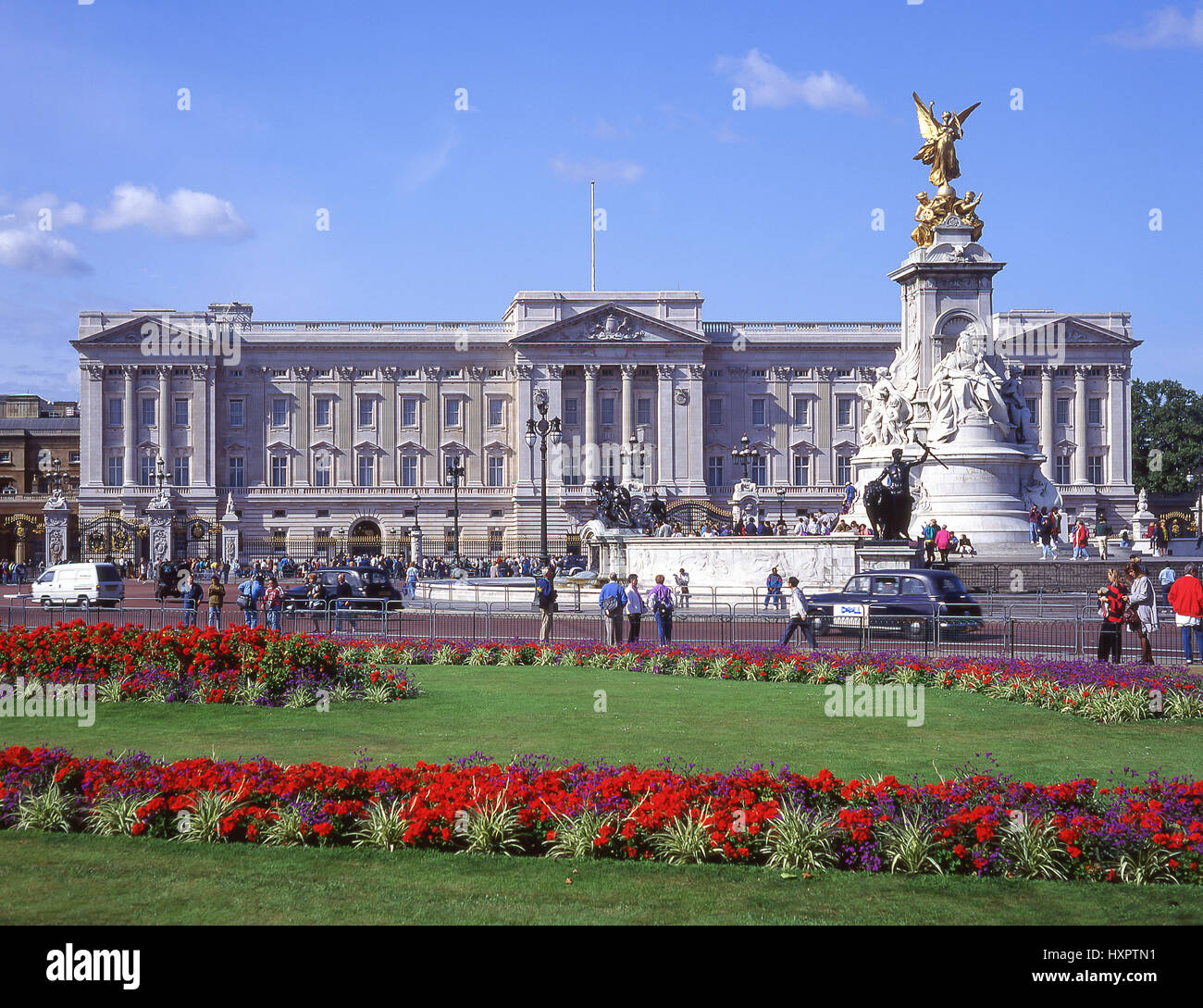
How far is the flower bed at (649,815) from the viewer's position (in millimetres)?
7691

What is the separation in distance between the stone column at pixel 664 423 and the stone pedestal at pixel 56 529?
4122 centimetres

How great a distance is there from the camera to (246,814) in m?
8.20

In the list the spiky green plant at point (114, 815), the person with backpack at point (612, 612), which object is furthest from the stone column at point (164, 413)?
the spiky green plant at point (114, 815)

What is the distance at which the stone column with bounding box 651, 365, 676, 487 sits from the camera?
293 ft

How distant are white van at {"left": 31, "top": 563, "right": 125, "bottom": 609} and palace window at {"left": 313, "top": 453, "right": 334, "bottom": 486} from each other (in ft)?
162

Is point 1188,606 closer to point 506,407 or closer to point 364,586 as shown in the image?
point 364,586

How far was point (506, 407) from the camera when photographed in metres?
91.2

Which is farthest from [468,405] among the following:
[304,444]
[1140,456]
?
[1140,456]

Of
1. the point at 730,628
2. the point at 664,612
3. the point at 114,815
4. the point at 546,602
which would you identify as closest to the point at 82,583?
the point at 546,602

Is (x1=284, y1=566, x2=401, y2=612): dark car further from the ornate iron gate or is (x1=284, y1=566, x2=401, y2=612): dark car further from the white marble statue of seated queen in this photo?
the ornate iron gate

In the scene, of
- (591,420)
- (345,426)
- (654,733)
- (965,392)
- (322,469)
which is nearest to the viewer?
(654,733)

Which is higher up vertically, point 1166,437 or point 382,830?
point 1166,437

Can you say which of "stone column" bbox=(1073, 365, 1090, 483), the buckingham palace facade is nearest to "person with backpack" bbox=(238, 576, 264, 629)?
the buckingham palace facade

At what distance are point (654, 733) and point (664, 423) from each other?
7758cm
